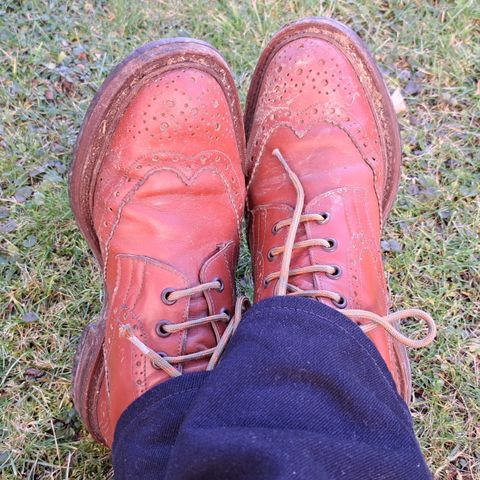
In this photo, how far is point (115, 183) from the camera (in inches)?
61.7

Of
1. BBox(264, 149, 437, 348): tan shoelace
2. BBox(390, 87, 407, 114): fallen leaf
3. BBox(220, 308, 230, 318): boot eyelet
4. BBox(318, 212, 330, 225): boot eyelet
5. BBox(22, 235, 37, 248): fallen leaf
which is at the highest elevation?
BBox(390, 87, 407, 114): fallen leaf

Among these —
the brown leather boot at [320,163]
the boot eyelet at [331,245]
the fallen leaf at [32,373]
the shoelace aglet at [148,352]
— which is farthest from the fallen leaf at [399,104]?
the fallen leaf at [32,373]

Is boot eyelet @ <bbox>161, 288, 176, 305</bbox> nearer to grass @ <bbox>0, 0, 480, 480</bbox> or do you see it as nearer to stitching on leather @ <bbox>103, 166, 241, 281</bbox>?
stitching on leather @ <bbox>103, 166, 241, 281</bbox>

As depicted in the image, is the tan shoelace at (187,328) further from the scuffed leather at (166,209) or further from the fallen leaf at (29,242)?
the fallen leaf at (29,242)

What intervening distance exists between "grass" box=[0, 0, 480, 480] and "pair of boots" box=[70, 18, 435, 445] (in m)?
0.20

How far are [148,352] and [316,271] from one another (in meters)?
0.45

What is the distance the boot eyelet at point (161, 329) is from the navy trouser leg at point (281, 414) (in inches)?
8.1

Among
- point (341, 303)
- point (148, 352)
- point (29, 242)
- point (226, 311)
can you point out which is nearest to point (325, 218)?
point (341, 303)

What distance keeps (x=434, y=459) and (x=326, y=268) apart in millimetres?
760

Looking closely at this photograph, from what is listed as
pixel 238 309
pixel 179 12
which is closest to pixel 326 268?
pixel 238 309

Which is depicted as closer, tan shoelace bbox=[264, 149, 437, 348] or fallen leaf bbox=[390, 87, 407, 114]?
tan shoelace bbox=[264, 149, 437, 348]

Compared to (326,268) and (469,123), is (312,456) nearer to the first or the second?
(326,268)

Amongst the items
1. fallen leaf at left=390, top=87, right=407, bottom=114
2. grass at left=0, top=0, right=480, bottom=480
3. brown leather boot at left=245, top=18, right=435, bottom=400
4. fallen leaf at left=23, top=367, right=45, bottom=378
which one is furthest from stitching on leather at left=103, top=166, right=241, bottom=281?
fallen leaf at left=390, top=87, right=407, bottom=114

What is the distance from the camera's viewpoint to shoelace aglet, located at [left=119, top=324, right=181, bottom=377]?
134 centimetres
